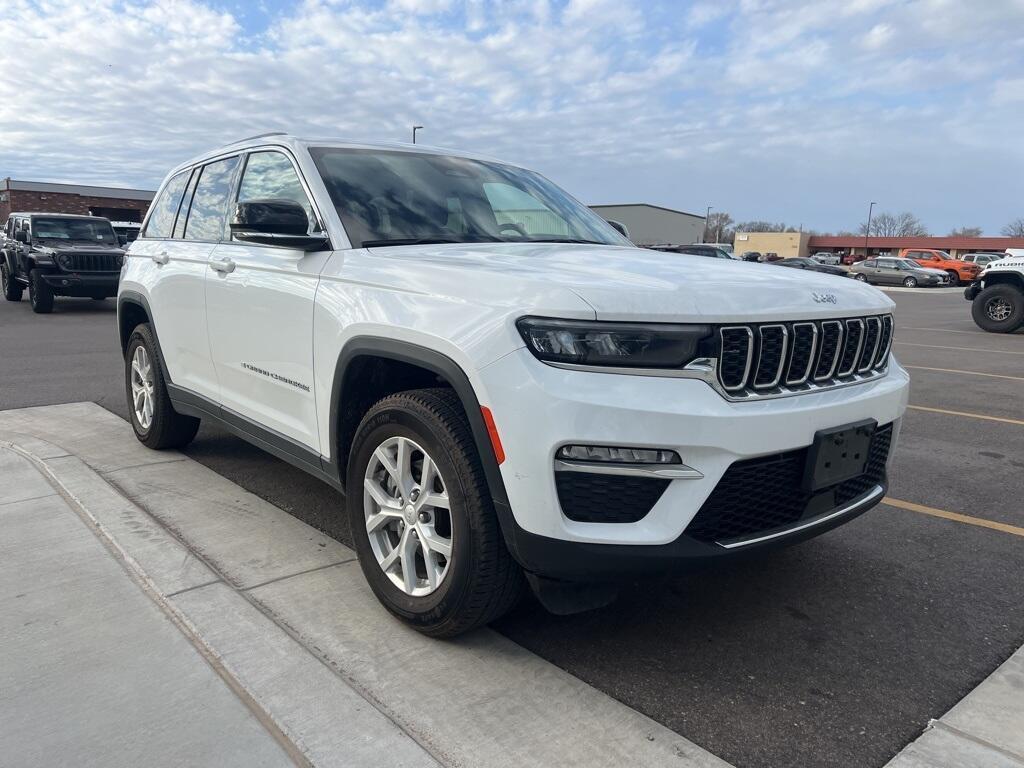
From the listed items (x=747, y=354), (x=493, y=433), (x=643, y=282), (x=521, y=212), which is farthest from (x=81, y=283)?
(x=747, y=354)

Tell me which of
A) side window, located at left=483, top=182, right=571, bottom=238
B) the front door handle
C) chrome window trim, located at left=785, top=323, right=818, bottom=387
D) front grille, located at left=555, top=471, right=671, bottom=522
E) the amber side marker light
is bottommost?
front grille, located at left=555, top=471, right=671, bottom=522

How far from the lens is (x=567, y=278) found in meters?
2.43

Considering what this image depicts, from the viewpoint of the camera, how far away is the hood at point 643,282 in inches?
90.8

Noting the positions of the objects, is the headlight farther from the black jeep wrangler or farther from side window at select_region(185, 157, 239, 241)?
the black jeep wrangler

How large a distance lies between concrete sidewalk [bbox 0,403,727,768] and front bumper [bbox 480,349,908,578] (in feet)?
1.61

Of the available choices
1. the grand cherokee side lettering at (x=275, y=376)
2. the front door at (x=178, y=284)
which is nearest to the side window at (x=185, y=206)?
the front door at (x=178, y=284)

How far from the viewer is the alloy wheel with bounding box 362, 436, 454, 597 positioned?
2.67m

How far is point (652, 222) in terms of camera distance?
65.8 metres

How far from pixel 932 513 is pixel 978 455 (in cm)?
164

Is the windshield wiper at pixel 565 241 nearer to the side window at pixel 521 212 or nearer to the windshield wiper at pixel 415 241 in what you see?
the side window at pixel 521 212

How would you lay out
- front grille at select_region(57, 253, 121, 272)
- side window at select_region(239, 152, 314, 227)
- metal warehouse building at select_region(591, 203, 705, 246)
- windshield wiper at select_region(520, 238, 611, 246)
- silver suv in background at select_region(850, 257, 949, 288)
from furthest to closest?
metal warehouse building at select_region(591, 203, 705, 246) < silver suv in background at select_region(850, 257, 949, 288) < front grille at select_region(57, 253, 121, 272) < windshield wiper at select_region(520, 238, 611, 246) < side window at select_region(239, 152, 314, 227)

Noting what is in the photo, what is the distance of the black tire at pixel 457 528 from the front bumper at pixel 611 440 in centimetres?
14

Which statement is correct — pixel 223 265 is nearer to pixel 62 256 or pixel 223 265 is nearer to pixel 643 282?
pixel 643 282

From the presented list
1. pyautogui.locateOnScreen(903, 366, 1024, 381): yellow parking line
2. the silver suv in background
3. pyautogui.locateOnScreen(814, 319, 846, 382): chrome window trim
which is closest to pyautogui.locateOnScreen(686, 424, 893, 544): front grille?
pyautogui.locateOnScreen(814, 319, 846, 382): chrome window trim
